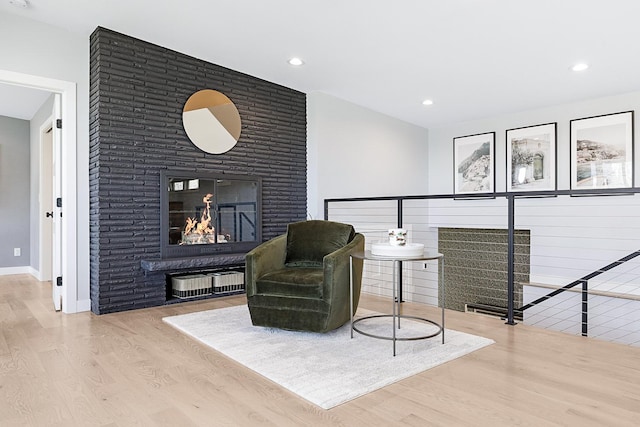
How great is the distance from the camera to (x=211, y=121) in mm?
4535

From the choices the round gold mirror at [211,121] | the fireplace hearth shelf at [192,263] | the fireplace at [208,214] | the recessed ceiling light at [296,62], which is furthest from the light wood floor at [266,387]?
the recessed ceiling light at [296,62]

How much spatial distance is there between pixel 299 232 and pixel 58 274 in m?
2.31

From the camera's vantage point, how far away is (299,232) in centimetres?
364

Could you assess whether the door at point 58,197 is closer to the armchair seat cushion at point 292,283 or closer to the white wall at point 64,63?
the white wall at point 64,63

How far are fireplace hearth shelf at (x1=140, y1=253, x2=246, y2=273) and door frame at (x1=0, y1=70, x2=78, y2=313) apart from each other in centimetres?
61

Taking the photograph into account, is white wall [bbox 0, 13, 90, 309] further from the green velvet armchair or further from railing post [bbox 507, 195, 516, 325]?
railing post [bbox 507, 195, 516, 325]

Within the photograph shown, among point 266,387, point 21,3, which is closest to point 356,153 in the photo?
point 21,3

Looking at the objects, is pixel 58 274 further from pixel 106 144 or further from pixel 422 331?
pixel 422 331

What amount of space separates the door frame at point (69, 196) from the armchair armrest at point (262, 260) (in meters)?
1.83

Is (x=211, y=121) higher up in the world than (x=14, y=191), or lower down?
higher up

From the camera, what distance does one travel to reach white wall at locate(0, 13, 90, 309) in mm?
3611

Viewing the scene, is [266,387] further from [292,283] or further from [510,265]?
[510,265]

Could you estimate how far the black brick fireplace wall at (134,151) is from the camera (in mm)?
3836

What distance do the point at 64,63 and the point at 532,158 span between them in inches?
214
